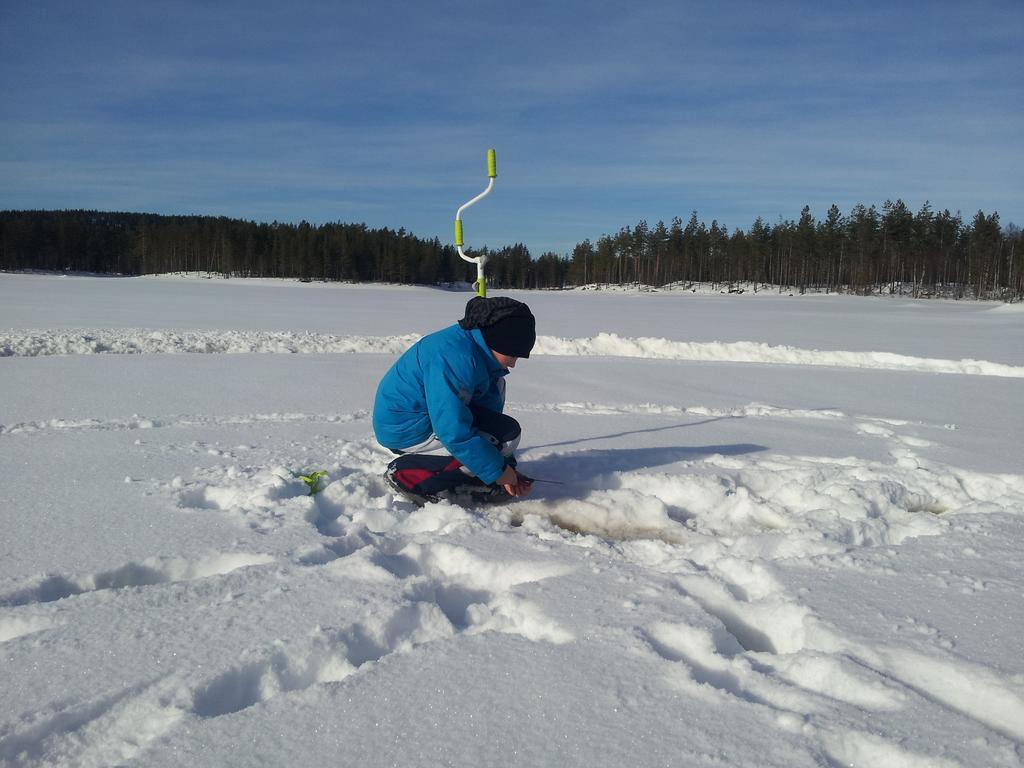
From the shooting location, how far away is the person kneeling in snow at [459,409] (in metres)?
3.41

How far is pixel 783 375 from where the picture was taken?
361 inches

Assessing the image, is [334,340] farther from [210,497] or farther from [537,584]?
[537,584]

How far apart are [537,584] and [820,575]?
→ 1126 millimetres

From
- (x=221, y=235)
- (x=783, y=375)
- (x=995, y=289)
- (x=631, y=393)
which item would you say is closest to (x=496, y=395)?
(x=631, y=393)

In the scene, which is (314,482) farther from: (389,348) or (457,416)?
(389,348)

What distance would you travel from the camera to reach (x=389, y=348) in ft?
36.5

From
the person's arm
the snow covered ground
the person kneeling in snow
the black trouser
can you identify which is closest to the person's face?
the person kneeling in snow

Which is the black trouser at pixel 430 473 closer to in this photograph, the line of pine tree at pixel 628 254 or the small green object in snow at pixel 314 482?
the small green object in snow at pixel 314 482

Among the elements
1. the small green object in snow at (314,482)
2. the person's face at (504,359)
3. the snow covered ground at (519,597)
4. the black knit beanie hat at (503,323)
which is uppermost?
the black knit beanie hat at (503,323)

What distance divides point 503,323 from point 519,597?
1399 millimetres

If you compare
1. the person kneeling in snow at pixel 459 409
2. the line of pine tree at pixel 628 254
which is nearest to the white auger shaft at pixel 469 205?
the person kneeling in snow at pixel 459 409

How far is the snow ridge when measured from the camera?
9352 mm

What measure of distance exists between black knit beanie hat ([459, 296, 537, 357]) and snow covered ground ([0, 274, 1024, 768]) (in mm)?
863

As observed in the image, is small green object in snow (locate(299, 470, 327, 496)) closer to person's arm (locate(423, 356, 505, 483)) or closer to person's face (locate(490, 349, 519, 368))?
person's arm (locate(423, 356, 505, 483))
